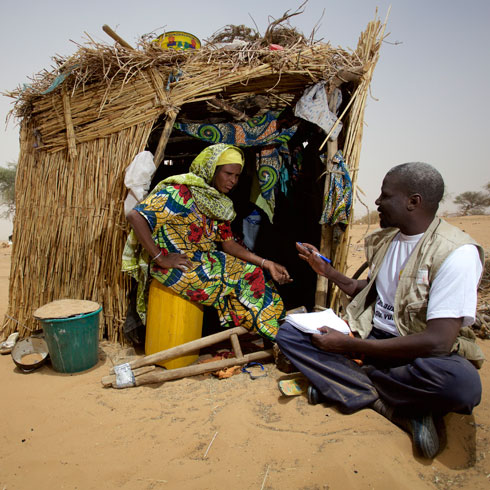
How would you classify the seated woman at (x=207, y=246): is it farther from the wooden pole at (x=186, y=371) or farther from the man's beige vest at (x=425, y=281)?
the man's beige vest at (x=425, y=281)

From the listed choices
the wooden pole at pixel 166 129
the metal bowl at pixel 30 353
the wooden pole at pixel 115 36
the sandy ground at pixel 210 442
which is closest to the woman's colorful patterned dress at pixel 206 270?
the wooden pole at pixel 166 129

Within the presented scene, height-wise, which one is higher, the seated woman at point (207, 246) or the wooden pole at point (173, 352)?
the seated woman at point (207, 246)

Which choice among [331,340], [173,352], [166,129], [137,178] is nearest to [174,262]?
A: [173,352]

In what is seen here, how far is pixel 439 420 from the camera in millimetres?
2012

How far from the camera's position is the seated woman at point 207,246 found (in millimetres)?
2770

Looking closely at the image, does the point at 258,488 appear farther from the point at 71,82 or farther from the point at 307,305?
the point at 71,82

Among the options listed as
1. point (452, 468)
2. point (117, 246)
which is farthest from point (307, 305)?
point (452, 468)

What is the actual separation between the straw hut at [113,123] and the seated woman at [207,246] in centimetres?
54

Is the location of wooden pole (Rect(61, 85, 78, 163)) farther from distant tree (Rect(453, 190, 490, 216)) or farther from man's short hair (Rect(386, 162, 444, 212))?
distant tree (Rect(453, 190, 490, 216))

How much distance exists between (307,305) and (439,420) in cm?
227

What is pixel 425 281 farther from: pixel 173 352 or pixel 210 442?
pixel 173 352

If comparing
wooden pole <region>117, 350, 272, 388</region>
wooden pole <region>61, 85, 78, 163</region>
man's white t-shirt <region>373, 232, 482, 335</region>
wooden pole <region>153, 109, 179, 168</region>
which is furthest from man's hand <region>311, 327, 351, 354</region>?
wooden pole <region>61, 85, 78, 163</region>

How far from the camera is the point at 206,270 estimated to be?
295cm

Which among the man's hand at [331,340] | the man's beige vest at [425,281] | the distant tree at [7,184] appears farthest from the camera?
the distant tree at [7,184]
